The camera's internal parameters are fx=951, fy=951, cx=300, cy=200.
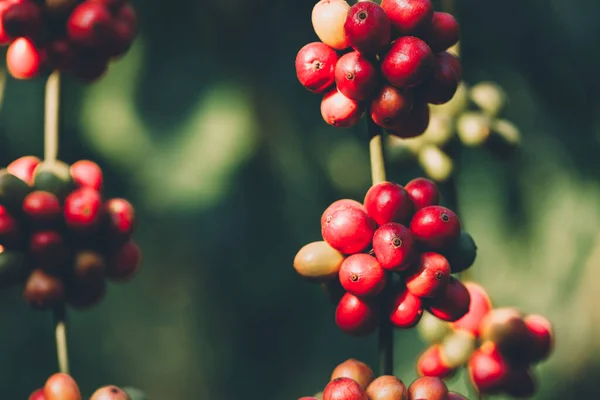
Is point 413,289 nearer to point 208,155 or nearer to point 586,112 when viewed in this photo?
point 586,112

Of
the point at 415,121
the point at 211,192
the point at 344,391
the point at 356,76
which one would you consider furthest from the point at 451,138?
the point at 211,192

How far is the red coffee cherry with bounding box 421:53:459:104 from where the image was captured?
105 centimetres

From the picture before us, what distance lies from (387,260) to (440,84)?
0.21 metres

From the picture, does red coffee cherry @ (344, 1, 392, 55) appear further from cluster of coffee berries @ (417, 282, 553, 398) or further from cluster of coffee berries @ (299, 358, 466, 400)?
cluster of coffee berries @ (417, 282, 553, 398)

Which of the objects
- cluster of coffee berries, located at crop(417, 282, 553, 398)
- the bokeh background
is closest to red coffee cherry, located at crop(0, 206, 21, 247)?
cluster of coffee berries, located at crop(417, 282, 553, 398)

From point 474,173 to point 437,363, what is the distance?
171 cm

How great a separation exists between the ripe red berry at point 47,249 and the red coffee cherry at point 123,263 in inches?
3.4

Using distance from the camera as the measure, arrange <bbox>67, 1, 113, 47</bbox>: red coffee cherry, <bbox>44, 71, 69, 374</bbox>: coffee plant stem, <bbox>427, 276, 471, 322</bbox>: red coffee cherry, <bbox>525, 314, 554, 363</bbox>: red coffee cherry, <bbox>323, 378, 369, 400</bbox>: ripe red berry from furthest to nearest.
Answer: <bbox>525, 314, 554, 363</bbox>: red coffee cherry
<bbox>67, 1, 113, 47</bbox>: red coffee cherry
<bbox>44, 71, 69, 374</bbox>: coffee plant stem
<bbox>427, 276, 471, 322</bbox>: red coffee cherry
<bbox>323, 378, 369, 400</bbox>: ripe red berry

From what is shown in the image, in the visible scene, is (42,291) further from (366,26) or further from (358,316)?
(366,26)

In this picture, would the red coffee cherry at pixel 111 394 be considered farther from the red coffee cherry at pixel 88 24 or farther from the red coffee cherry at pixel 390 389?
the red coffee cherry at pixel 88 24

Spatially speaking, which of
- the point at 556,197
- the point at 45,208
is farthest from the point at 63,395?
the point at 556,197

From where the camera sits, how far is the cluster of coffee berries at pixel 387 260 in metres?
1.00

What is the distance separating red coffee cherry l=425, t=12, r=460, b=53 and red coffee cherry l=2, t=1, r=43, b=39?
540mm

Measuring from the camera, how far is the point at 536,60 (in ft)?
9.50
